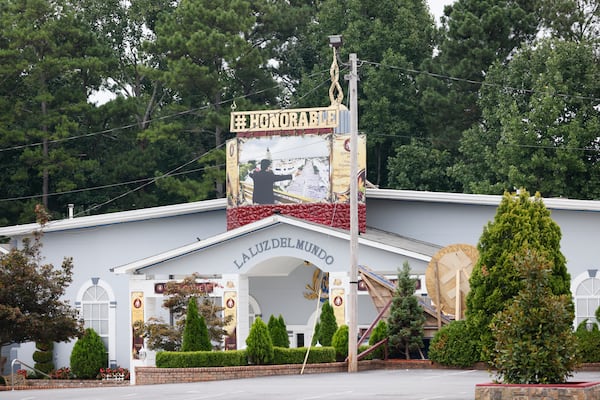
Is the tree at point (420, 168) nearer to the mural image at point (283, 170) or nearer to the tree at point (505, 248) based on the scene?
the mural image at point (283, 170)

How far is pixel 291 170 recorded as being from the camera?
44.8 meters

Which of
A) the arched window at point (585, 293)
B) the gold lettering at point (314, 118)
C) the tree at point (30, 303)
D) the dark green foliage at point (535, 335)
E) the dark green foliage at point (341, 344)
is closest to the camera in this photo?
the dark green foliage at point (535, 335)

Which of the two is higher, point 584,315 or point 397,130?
point 397,130

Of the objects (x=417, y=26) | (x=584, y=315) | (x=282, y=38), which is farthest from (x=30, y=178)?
(x=584, y=315)

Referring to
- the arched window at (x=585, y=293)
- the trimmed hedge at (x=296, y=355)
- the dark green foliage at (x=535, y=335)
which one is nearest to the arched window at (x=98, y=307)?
the trimmed hedge at (x=296, y=355)

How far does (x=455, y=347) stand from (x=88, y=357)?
53.0ft

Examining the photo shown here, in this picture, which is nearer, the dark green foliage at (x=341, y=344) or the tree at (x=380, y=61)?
the dark green foliage at (x=341, y=344)

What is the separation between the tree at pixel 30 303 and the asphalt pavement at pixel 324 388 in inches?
227

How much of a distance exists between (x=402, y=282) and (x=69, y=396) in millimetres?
11412

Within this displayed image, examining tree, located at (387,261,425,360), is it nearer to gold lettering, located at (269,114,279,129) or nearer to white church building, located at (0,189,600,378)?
white church building, located at (0,189,600,378)

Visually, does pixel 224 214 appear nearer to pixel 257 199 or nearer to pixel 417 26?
pixel 257 199

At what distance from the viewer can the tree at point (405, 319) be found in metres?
36.8

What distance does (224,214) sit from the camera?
48156 mm

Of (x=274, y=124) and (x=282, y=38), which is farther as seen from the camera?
(x=282, y=38)
